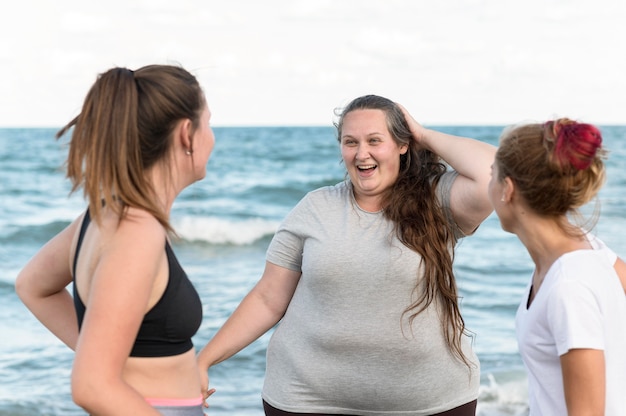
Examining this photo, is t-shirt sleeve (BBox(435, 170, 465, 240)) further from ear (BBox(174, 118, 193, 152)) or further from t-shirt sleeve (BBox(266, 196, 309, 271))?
ear (BBox(174, 118, 193, 152))

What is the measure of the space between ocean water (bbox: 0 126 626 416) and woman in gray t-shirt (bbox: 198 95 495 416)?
301mm

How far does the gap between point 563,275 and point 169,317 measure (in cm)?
89

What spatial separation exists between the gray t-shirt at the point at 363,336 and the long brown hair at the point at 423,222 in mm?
31

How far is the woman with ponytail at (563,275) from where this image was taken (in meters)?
1.90

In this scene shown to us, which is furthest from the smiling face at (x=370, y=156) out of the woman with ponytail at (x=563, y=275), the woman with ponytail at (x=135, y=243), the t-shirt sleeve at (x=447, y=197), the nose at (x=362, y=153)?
the woman with ponytail at (x=135, y=243)

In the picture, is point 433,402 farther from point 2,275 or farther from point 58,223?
point 58,223

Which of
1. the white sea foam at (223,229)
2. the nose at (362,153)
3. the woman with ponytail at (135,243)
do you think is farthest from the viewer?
the white sea foam at (223,229)

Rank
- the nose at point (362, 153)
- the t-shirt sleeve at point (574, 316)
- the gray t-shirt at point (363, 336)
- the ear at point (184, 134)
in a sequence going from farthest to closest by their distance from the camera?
the nose at point (362, 153) < the gray t-shirt at point (363, 336) < the ear at point (184, 134) < the t-shirt sleeve at point (574, 316)

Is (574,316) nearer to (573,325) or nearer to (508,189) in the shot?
(573,325)

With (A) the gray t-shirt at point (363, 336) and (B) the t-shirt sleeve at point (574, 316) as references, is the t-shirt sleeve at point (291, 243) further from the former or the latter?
(B) the t-shirt sleeve at point (574, 316)

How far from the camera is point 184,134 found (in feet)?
6.55

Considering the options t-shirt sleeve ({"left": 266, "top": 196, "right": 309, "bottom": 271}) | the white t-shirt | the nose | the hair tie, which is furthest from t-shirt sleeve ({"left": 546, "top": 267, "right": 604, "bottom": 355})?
t-shirt sleeve ({"left": 266, "top": 196, "right": 309, "bottom": 271})

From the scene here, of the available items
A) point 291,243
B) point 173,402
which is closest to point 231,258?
point 291,243

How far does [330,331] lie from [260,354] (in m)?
3.89
